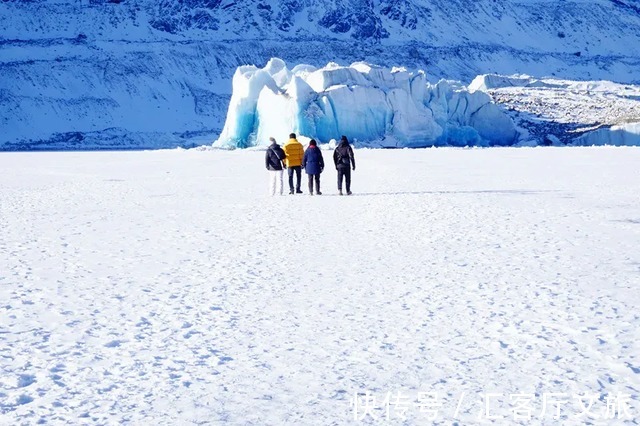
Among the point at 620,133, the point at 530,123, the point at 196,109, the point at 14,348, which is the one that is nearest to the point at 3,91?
the point at 196,109

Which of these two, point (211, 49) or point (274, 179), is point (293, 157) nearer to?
point (274, 179)

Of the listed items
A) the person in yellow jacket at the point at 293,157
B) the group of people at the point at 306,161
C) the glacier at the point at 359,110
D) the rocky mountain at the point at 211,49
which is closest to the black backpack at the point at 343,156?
the group of people at the point at 306,161

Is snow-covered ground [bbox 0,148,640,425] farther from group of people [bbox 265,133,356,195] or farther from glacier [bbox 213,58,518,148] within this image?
glacier [bbox 213,58,518,148]

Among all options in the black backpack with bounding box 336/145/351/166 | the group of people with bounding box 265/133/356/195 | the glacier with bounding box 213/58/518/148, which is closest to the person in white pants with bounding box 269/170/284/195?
the group of people with bounding box 265/133/356/195

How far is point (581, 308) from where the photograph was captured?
187 inches

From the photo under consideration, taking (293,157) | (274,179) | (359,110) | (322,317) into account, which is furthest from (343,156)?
(359,110)

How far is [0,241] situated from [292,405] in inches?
206

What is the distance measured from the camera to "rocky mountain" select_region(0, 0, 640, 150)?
63.2 metres

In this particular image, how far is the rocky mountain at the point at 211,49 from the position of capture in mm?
63188

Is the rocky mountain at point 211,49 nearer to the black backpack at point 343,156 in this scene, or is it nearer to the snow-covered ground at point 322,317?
the black backpack at point 343,156

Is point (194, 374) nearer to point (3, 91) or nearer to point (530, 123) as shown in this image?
point (530, 123)

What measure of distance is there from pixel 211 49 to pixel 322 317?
73.4 m

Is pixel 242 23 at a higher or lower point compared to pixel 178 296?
higher

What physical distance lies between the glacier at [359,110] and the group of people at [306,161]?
2089 centimetres
